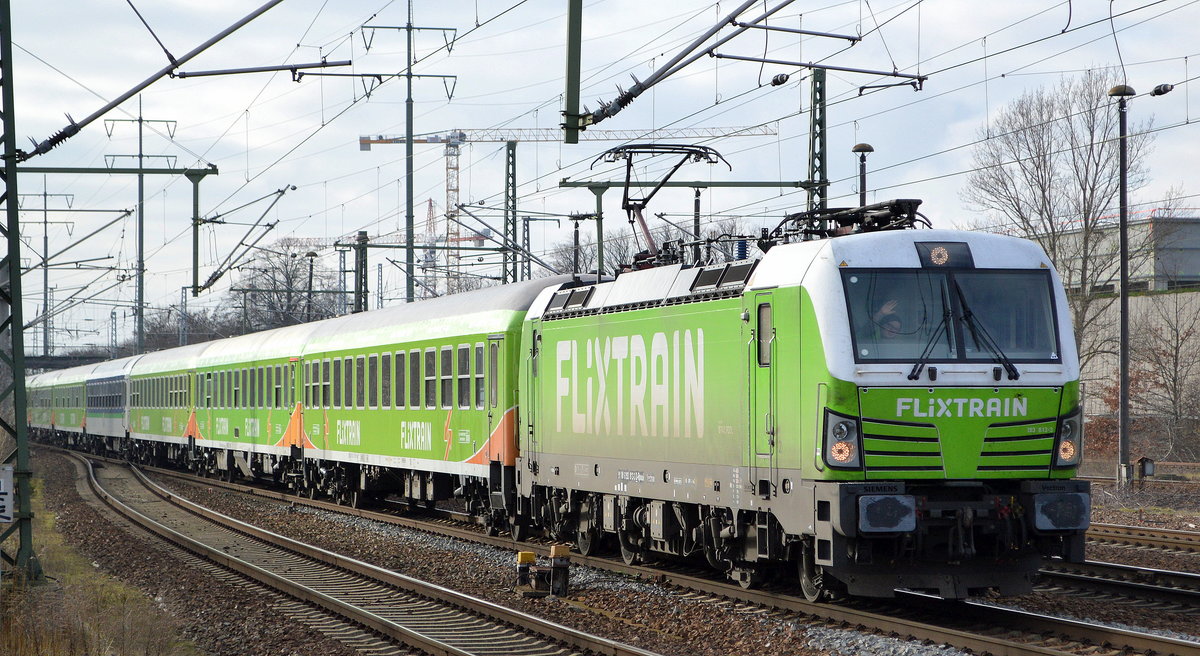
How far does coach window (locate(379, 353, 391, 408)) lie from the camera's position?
23.0 metres

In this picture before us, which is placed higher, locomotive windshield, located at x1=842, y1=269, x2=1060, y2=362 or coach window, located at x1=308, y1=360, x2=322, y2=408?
locomotive windshield, located at x1=842, y1=269, x2=1060, y2=362

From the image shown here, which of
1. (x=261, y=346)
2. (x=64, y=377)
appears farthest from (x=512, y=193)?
(x=64, y=377)

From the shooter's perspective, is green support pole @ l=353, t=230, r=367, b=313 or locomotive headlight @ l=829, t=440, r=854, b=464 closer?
locomotive headlight @ l=829, t=440, r=854, b=464

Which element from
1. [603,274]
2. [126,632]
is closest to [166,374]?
[603,274]

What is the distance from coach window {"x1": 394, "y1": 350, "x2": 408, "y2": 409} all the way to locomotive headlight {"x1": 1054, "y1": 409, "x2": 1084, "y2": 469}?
42.9 feet

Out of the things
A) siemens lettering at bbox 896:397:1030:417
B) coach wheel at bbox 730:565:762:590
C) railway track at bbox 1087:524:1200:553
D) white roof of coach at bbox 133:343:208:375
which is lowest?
railway track at bbox 1087:524:1200:553

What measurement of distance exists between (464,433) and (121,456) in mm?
37915

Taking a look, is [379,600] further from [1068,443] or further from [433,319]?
[433,319]

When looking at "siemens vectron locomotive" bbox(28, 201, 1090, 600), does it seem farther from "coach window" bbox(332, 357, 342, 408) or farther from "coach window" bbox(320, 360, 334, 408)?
"coach window" bbox(320, 360, 334, 408)

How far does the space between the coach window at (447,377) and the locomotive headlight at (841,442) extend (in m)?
10.2

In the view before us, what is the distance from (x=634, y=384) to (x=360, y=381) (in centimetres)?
Result: 1124

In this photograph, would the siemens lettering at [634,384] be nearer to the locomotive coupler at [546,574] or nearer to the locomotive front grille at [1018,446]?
the locomotive coupler at [546,574]

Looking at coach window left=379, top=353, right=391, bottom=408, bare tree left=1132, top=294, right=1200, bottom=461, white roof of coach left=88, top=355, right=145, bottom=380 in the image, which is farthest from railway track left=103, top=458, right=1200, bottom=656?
white roof of coach left=88, top=355, right=145, bottom=380

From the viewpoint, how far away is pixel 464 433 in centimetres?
1953
